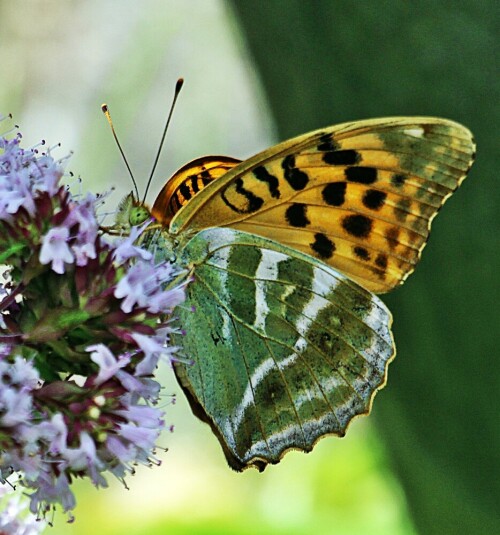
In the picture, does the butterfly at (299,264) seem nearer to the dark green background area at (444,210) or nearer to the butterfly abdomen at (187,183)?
the butterfly abdomen at (187,183)

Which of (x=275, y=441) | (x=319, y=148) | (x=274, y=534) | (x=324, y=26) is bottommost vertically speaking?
(x=274, y=534)

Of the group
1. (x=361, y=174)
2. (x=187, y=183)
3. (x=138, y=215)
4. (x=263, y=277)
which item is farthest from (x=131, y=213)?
(x=361, y=174)

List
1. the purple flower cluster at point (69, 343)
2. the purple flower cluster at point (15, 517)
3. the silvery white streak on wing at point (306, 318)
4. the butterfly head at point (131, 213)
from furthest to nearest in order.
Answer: the silvery white streak on wing at point (306, 318)
the butterfly head at point (131, 213)
the purple flower cluster at point (15, 517)
the purple flower cluster at point (69, 343)

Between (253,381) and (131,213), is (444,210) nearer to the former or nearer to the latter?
(253,381)

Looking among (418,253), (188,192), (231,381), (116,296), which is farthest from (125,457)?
(418,253)

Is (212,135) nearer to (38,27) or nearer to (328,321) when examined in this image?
(38,27)

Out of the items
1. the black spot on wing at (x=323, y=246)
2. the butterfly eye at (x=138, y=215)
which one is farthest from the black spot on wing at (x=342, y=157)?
the butterfly eye at (x=138, y=215)
